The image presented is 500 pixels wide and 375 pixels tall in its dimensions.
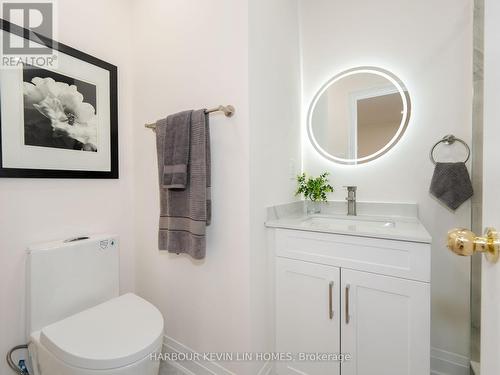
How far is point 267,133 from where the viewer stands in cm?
131

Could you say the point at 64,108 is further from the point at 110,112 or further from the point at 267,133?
the point at 267,133

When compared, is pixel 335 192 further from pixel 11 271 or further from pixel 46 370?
pixel 11 271

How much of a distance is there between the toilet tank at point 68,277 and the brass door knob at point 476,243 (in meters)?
1.52

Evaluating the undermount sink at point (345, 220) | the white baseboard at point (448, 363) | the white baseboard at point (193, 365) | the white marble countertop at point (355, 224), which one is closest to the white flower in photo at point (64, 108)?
the white marble countertop at point (355, 224)

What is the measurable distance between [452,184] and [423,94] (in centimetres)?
57

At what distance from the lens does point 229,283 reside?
47.6 inches

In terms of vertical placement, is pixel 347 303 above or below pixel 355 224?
below

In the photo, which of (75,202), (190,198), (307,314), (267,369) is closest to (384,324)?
(307,314)

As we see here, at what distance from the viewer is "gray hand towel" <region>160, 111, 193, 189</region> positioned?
1226mm

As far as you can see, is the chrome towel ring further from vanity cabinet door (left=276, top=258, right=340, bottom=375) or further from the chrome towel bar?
the chrome towel bar

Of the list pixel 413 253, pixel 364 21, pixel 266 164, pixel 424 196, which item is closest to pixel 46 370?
pixel 266 164

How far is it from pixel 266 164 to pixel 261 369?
1.09 metres

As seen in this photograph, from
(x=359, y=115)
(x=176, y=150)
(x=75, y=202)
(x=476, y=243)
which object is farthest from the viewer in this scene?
(x=359, y=115)

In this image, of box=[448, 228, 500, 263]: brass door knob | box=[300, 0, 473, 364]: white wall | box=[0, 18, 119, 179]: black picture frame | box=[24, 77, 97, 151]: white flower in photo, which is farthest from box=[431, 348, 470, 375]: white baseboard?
box=[24, 77, 97, 151]: white flower in photo
